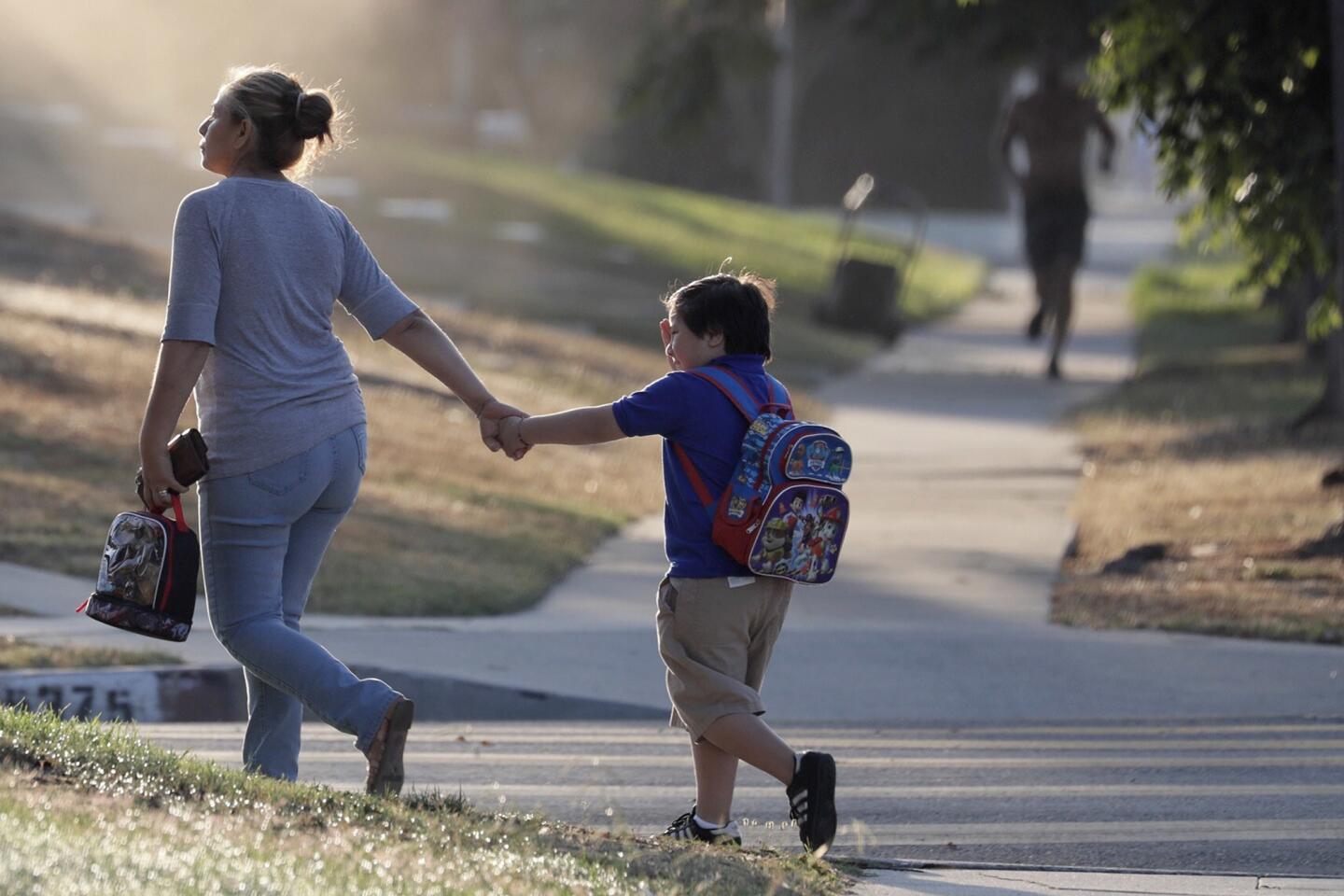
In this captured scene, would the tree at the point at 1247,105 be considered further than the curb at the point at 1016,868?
Yes

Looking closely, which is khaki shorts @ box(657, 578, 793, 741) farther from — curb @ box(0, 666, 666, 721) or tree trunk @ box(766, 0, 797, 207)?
tree trunk @ box(766, 0, 797, 207)

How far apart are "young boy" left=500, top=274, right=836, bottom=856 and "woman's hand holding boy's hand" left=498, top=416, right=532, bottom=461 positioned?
0.36 m

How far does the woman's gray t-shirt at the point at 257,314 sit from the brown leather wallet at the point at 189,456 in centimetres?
9

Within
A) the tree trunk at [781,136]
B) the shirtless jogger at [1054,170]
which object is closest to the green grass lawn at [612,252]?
the shirtless jogger at [1054,170]

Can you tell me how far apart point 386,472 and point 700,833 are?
5826mm

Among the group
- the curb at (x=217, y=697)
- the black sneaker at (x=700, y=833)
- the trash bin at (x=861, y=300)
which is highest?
the trash bin at (x=861, y=300)

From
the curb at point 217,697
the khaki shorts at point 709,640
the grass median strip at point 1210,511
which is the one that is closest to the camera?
the khaki shorts at point 709,640

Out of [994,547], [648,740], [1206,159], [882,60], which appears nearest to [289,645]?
[648,740]

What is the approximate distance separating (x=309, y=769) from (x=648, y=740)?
3.53ft

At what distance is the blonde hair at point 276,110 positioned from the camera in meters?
4.27

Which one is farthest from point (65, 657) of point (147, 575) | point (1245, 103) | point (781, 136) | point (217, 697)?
point (781, 136)

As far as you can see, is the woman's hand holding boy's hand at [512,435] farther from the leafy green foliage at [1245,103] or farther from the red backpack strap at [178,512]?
the leafy green foliage at [1245,103]

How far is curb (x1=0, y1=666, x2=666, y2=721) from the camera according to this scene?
6086mm

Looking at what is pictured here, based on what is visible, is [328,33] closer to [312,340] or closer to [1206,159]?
[1206,159]
